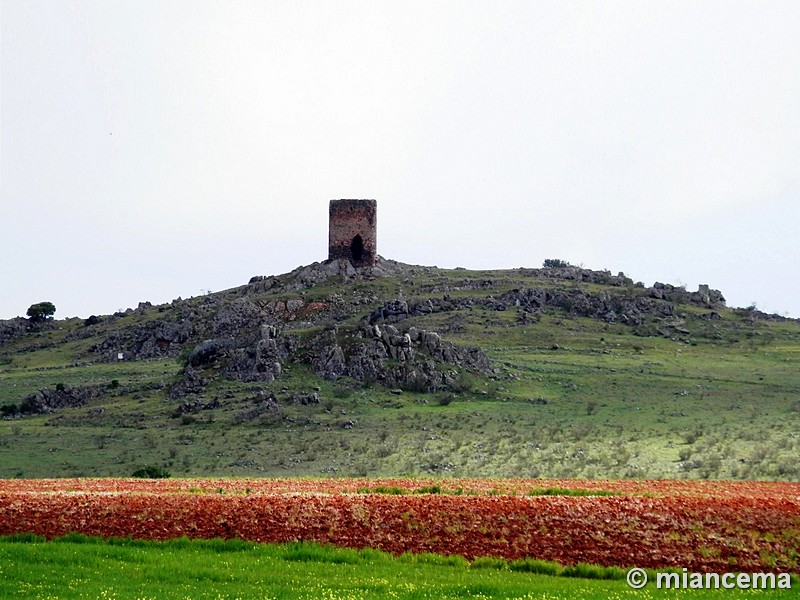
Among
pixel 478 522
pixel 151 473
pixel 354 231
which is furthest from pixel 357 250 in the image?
pixel 478 522

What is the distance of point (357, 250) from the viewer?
3935 inches

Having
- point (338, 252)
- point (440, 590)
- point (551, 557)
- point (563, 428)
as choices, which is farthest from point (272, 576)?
point (338, 252)

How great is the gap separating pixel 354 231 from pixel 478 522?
251 feet

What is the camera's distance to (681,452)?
44.3 metres

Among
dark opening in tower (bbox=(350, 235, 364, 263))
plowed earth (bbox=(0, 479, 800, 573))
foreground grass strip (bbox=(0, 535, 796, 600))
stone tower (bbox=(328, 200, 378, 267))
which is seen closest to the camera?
foreground grass strip (bbox=(0, 535, 796, 600))

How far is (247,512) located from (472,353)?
4680 cm

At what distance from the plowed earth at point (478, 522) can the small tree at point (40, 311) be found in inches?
3813

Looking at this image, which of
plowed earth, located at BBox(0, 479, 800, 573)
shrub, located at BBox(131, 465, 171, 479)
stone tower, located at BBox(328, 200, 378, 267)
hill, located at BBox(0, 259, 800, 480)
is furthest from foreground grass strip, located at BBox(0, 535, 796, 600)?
stone tower, located at BBox(328, 200, 378, 267)

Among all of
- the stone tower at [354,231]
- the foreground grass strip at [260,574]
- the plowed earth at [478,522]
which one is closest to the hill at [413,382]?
the stone tower at [354,231]

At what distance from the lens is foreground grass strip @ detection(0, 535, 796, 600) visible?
1784 cm

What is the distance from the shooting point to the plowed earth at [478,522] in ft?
70.0

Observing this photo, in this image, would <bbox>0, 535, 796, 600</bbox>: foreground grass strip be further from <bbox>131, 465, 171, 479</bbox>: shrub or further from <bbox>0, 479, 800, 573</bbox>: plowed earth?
<bbox>131, 465, 171, 479</bbox>: shrub

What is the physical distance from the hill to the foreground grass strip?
63.4ft

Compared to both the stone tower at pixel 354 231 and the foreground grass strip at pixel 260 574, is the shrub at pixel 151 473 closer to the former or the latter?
the foreground grass strip at pixel 260 574
